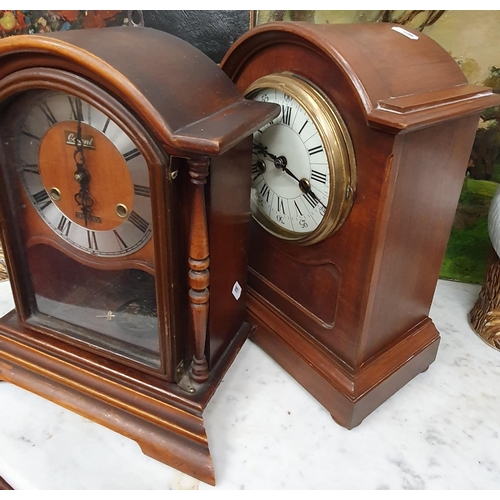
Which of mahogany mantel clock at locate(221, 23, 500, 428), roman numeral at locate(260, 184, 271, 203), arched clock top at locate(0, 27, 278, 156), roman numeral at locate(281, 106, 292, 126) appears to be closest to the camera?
arched clock top at locate(0, 27, 278, 156)

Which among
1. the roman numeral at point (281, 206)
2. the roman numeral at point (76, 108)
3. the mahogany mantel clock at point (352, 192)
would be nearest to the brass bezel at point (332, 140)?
the mahogany mantel clock at point (352, 192)

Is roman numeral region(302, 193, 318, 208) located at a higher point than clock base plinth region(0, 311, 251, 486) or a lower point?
higher

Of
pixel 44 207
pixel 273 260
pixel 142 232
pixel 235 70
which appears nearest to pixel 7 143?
pixel 44 207

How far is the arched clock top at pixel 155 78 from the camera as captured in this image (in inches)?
25.2

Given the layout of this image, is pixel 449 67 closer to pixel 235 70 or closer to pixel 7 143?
pixel 235 70

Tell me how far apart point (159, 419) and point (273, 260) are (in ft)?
1.31

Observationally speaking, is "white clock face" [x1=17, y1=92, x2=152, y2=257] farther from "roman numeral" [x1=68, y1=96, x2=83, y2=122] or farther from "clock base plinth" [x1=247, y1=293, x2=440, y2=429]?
"clock base plinth" [x1=247, y1=293, x2=440, y2=429]

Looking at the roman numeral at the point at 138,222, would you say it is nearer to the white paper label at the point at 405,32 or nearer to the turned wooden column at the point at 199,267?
the turned wooden column at the point at 199,267

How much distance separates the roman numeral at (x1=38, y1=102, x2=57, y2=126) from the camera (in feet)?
2.52

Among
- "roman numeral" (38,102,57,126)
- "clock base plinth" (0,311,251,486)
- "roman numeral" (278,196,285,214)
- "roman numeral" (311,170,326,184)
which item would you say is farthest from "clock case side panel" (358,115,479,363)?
"roman numeral" (38,102,57,126)

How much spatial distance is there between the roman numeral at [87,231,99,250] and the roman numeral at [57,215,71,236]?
46mm

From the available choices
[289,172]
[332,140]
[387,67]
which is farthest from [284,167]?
[387,67]

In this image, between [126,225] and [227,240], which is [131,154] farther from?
[227,240]
